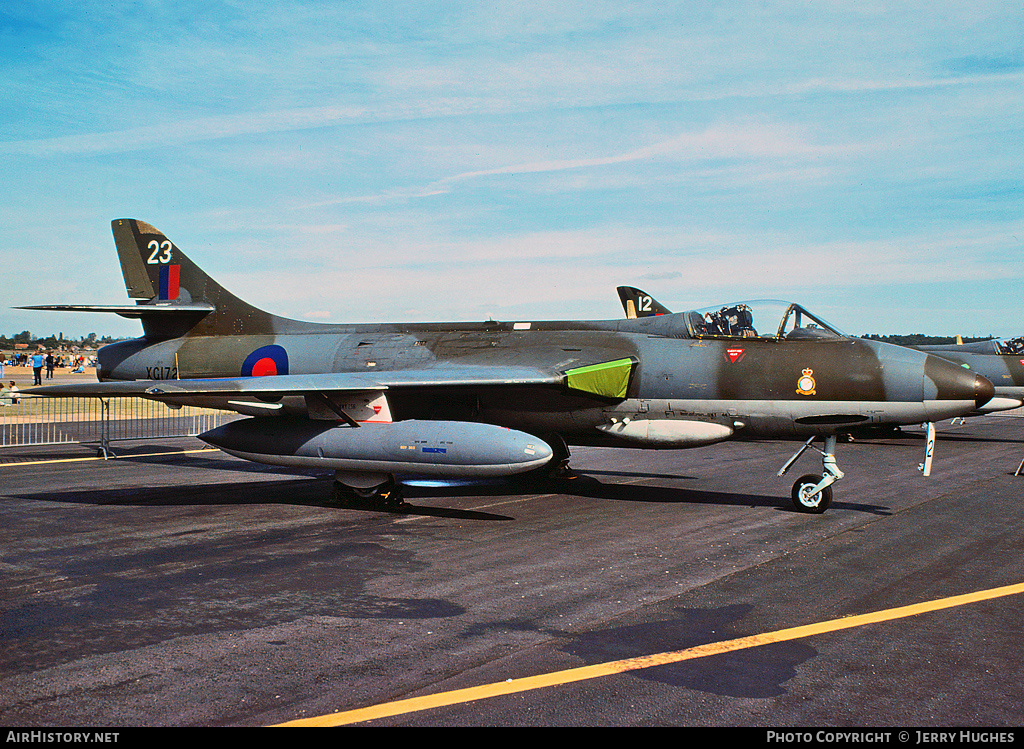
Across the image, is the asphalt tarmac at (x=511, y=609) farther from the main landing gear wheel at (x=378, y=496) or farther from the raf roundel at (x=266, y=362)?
the raf roundel at (x=266, y=362)

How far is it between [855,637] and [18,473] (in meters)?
15.0

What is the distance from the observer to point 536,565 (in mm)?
8469

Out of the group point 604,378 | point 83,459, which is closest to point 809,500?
point 604,378

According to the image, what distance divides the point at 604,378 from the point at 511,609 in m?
5.66

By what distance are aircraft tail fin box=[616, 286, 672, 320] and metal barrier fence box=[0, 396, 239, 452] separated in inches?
574

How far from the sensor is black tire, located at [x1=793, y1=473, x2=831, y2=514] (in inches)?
449

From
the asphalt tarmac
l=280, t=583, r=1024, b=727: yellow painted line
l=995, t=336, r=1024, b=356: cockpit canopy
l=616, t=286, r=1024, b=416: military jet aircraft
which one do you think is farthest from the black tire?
l=995, t=336, r=1024, b=356: cockpit canopy

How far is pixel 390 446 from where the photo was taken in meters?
11.2

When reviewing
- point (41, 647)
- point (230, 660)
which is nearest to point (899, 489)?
point (230, 660)

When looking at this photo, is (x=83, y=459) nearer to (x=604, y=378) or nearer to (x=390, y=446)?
(x=390, y=446)

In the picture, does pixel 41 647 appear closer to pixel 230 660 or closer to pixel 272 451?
pixel 230 660

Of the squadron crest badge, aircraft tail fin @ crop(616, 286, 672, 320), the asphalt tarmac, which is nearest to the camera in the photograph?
the asphalt tarmac

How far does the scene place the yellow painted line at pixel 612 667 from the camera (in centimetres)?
473

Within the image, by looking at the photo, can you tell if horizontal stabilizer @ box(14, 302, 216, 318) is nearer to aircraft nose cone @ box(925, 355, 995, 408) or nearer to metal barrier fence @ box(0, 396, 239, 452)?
metal barrier fence @ box(0, 396, 239, 452)
